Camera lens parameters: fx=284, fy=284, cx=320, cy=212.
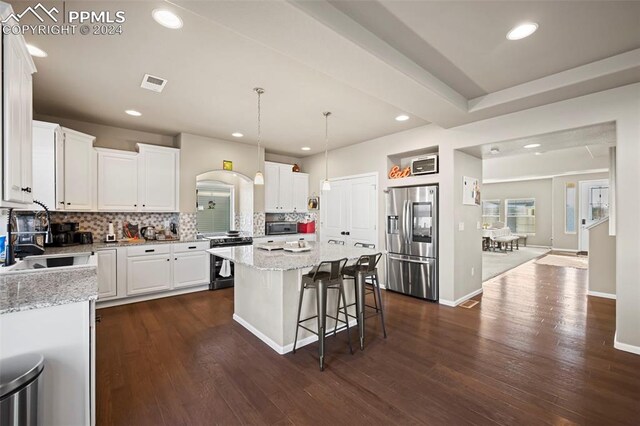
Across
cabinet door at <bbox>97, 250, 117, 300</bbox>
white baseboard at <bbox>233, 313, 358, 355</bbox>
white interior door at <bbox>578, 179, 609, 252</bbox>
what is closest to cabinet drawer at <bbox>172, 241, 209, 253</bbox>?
cabinet door at <bbox>97, 250, 117, 300</bbox>

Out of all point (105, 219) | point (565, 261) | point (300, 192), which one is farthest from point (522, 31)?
point (565, 261)

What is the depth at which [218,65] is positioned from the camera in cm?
263

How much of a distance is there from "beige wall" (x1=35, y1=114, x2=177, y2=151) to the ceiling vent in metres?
1.94

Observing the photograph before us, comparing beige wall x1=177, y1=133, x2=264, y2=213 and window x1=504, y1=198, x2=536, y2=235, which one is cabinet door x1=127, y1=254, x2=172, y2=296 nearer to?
beige wall x1=177, y1=133, x2=264, y2=213

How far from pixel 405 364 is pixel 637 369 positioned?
77.0 inches

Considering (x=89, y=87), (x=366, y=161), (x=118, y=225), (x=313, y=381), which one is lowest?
(x=313, y=381)

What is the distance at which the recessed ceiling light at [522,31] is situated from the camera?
205cm

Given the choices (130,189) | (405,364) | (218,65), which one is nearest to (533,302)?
(405,364)

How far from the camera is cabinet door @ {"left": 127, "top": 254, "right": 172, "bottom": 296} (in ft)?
13.4

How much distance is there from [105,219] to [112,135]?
132 cm

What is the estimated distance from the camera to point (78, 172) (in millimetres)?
3785

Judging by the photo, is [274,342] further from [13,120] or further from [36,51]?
[36,51]

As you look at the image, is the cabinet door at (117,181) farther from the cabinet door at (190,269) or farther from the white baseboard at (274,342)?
the white baseboard at (274,342)

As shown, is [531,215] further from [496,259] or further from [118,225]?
[118,225]
